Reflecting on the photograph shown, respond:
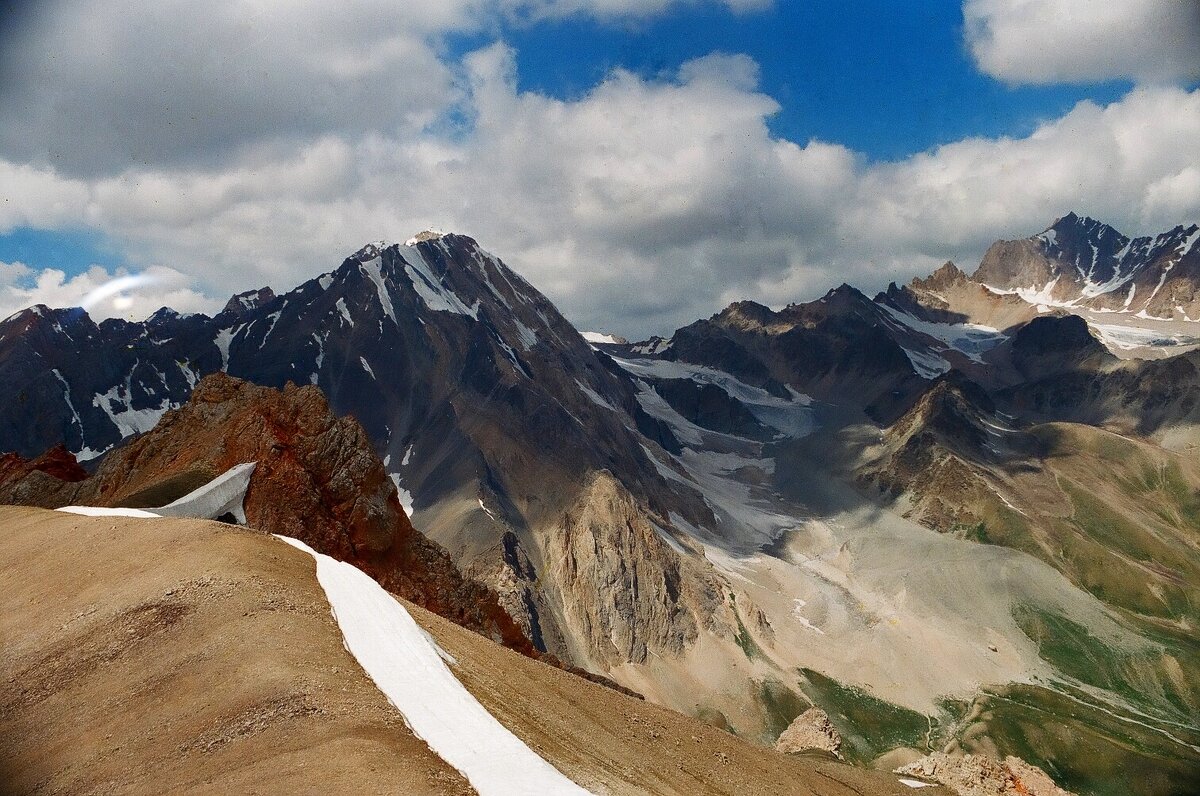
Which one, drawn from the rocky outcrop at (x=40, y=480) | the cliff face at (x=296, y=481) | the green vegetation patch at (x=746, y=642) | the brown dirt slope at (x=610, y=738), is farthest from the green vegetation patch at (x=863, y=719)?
the rocky outcrop at (x=40, y=480)

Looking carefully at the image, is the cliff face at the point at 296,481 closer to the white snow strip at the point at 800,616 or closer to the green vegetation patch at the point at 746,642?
the green vegetation patch at the point at 746,642

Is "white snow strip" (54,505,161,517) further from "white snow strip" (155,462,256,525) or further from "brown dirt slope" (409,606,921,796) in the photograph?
"brown dirt slope" (409,606,921,796)

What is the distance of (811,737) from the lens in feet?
135

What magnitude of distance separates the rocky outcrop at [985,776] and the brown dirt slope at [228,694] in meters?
11.6

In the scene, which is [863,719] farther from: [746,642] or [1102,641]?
[1102,641]

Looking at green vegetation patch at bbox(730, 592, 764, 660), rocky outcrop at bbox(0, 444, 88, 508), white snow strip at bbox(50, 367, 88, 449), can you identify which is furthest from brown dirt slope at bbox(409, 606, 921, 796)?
white snow strip at bbox(50, 367, 88, 449)

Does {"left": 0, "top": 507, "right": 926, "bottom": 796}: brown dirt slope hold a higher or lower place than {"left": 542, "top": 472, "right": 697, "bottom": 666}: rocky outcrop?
higher

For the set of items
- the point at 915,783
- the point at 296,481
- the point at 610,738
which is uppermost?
the point at 296,481

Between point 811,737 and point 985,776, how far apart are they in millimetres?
9656

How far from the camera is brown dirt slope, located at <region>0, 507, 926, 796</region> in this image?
533 inches

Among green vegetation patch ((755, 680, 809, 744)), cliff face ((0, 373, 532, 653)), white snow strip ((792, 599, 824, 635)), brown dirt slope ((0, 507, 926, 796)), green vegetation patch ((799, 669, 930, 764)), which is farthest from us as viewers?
white snow strip ((792, 599, 824, 635))

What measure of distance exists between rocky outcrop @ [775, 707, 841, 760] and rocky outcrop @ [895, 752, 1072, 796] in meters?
4.85

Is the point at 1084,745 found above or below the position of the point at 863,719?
above

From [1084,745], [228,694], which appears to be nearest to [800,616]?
[1084,745]
